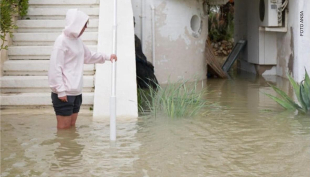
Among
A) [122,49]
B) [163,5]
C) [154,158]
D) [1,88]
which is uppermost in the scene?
[163,5]

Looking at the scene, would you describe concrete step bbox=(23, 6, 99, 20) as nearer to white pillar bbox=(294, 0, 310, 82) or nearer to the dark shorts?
the dark shorts

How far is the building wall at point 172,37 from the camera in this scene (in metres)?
13.9

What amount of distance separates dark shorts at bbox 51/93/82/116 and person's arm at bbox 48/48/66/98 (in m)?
0.16

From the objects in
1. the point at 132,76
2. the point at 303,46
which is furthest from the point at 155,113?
the point at 303,46

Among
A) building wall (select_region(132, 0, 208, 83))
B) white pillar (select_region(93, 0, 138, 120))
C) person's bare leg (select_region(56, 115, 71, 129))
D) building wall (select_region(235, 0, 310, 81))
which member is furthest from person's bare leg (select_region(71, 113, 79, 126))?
building wall (select_region(132, 0, 208, 83))

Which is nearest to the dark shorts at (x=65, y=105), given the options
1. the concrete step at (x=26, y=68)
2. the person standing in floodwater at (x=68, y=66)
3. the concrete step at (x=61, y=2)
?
the person standing in floodwater at (x=68, y=66)

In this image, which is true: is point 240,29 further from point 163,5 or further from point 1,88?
point 1,88

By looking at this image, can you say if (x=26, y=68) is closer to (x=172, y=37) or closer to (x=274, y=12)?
(x=172, y=37)

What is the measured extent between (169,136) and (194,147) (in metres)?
0.65

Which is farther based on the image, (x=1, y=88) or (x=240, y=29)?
(x=240, y=29)

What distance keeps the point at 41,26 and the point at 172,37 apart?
4.50 meters

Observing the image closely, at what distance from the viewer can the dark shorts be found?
708cm

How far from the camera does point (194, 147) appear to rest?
6.56 meters

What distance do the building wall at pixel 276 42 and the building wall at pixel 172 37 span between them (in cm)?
229
